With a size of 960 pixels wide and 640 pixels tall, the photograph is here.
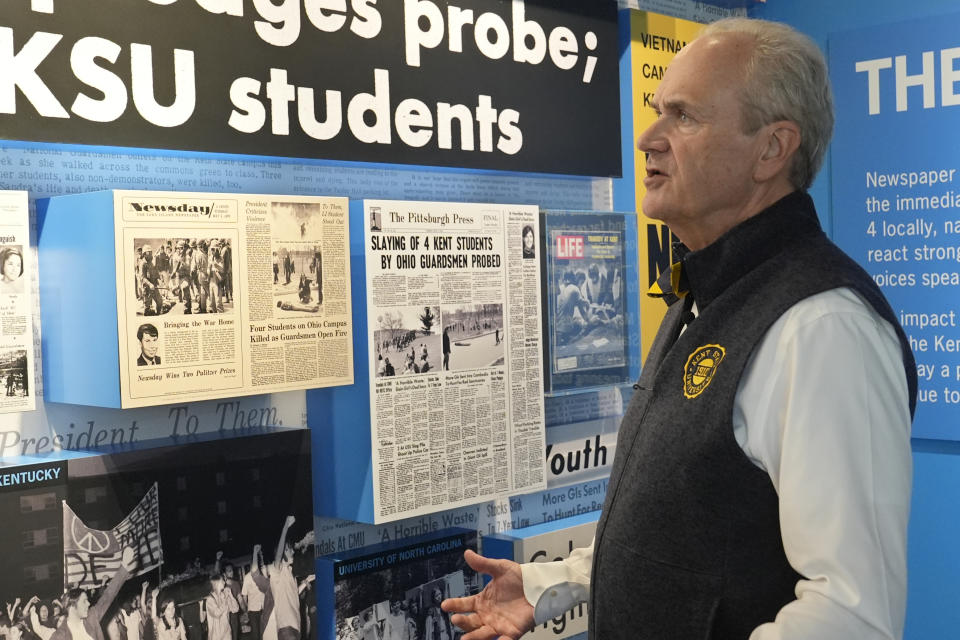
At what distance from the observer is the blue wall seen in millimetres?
3730

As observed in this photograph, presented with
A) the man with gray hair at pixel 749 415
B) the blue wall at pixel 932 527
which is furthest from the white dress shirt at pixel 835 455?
the blue wall at pixel 932 527

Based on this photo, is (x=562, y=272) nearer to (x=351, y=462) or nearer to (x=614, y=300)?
(x=614, y=300)

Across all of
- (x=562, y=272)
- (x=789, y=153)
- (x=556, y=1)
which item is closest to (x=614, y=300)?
(x=562, y=272)

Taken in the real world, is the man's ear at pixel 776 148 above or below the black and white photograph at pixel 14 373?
above

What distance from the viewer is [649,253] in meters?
3.69

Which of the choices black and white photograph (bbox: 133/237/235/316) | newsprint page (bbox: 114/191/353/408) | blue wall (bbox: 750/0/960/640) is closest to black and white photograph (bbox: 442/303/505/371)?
newsprint page (bbox: 114/191/353/408)

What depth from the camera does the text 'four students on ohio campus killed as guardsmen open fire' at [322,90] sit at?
7.31 feet

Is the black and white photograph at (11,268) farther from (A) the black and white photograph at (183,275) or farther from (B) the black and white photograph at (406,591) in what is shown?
(B) the black and white photograph at (406,591)

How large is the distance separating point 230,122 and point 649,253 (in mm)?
1697

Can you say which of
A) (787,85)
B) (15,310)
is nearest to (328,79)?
(15,310)

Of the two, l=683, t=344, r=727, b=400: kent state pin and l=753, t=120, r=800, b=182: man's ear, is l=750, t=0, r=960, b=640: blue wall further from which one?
l=683, t=344, r=727, b=400: kent state pin

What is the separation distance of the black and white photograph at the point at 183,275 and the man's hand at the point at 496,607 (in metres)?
0.84

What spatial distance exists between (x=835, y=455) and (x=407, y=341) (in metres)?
1.51

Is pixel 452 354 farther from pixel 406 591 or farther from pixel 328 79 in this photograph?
pixel 328 79
